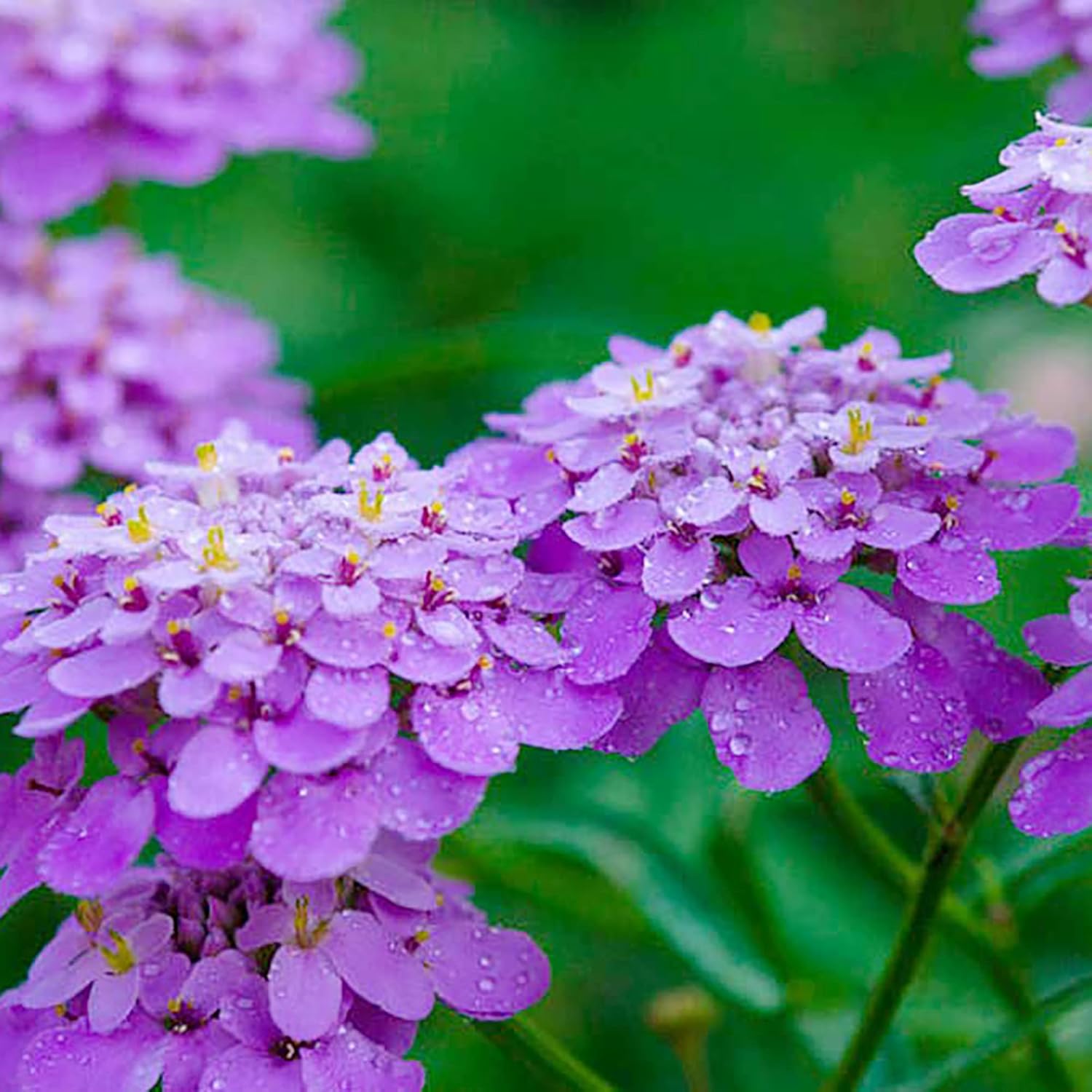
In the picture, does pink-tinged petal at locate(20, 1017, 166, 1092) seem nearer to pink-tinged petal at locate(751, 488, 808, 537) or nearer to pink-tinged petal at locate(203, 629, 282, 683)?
pink-tinged petal at locate(203, 629, 282, 683)

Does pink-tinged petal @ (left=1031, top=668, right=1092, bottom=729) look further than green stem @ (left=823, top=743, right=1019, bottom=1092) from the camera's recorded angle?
No

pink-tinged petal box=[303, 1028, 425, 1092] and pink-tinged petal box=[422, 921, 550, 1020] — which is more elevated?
pink-tinged petal box=[422, 921, 550, 1020]

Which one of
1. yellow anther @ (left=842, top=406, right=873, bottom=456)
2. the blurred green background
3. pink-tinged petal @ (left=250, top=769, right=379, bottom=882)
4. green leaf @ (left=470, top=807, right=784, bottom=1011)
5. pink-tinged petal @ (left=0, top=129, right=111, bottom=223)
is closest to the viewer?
pink-tinged petal @ (left=250, top=769, right=379, bottom=882)

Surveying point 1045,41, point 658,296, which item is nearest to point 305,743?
point 1045,41

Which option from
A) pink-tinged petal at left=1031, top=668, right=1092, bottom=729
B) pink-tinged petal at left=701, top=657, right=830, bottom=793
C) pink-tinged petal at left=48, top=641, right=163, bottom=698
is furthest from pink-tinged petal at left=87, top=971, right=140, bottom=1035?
pink-tinged petal at left=1031, top=668, right=1092, bottom=729

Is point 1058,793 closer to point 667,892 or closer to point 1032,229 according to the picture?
point 1032,229

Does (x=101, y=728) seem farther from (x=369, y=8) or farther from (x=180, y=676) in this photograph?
(x=369, y=8)
